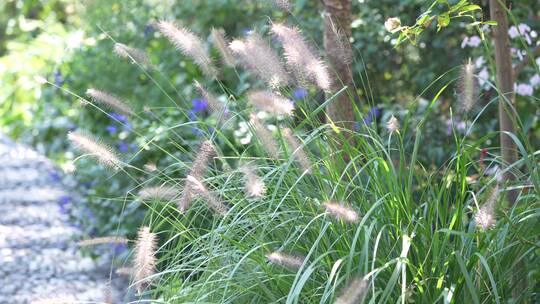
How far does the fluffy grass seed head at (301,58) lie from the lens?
2.37 meters

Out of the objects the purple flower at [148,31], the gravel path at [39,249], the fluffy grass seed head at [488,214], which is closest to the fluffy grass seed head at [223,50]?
the fluffy grass seed head at [488,214]

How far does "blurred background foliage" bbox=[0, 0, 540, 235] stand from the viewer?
4.68 m

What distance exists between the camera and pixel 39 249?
15.6 ft

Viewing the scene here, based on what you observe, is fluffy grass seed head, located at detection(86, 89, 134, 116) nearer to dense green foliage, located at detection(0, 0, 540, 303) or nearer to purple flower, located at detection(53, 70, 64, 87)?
dense green foliage, located at detection(0, 0, 540, 303)

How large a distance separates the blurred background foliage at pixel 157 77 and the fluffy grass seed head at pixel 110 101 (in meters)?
0.49

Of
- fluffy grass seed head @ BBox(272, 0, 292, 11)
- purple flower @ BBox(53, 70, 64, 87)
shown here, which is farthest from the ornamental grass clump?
purple flower @ BBox(53, 70, 64, 87)

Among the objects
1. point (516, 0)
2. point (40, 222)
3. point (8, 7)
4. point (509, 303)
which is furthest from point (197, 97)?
point (8, 7)

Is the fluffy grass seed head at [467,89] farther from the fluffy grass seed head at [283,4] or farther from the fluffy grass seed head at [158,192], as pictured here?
the fluffy grass seed head at [158,192]

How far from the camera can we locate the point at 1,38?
11.3m

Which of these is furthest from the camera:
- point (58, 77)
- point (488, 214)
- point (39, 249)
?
point (58, 77)

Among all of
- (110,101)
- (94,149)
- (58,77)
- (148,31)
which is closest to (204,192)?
(94,149)

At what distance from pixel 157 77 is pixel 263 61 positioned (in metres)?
3.51

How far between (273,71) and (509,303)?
937 mm

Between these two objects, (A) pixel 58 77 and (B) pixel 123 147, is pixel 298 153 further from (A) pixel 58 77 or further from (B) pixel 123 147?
(A) pixel 58 77
